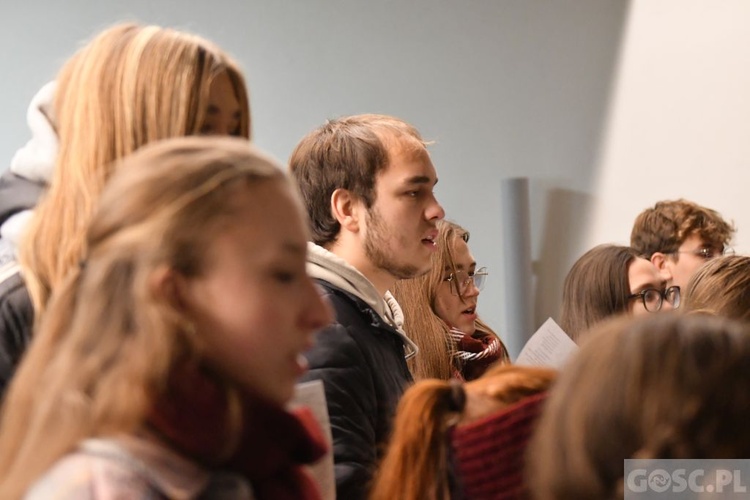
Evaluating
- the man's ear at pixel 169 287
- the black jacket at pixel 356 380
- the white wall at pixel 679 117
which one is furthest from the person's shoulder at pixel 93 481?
the white wall at pixel 679 117

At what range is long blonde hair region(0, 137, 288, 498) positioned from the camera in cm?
94

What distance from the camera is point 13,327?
1.31 meters

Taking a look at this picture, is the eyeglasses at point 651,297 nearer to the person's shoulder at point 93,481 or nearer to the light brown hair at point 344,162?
the light brown hair at point 344,162

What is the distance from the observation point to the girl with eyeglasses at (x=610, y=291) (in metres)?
3.03

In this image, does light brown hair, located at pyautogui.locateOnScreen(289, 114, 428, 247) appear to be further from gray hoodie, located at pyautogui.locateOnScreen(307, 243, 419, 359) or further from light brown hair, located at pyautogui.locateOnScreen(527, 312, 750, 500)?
light brown hair, located at pyautogui.locateOnScreen(527, 312, 750, 500)

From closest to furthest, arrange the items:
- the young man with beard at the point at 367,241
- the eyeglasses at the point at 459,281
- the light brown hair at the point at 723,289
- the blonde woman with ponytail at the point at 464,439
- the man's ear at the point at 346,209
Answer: the blonde woman with ponytail at the point at 464,439
the young man with beard at the point at 367,241
the man's ear at the point at 346,209
the light brown hair at the point at 723,289
the eyeglasses at the point at 459,281

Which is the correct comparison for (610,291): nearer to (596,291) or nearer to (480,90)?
(596,291)

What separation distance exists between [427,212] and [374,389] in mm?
433

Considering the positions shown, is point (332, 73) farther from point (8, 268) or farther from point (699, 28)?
point (8, 268)

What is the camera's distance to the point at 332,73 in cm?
448

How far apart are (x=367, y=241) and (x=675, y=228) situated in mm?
2129

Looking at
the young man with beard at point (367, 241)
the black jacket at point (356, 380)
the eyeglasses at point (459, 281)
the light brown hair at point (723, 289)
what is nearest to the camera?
the black jacket at point (356, 380)

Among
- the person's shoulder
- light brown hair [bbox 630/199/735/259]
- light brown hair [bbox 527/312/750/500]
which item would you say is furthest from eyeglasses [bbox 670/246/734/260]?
the person's shoulder

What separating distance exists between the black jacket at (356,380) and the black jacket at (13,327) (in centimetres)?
54
